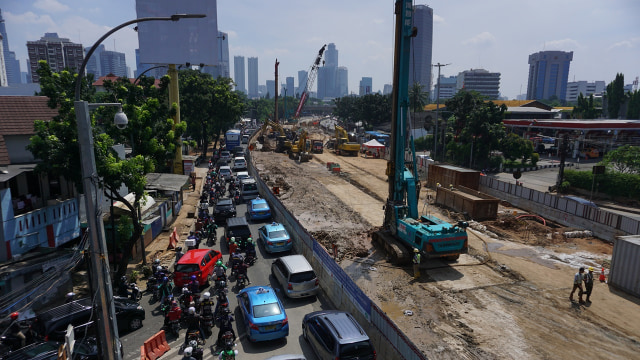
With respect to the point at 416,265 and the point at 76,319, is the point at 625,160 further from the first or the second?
the point at 76,319

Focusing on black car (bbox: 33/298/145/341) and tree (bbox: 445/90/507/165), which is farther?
tree (bbox: 445/90/507/165)

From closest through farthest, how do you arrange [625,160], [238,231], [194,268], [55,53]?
[194,268]
[238,231]
[625,160]
[55,53]

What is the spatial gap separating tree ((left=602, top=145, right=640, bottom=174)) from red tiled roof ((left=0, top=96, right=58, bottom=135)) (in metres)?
46.0

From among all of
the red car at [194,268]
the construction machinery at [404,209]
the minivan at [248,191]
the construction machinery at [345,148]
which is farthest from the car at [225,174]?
the construction machinery at [345,148]

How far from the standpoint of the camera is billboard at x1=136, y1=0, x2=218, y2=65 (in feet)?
119

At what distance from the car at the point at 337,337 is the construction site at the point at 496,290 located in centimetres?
272

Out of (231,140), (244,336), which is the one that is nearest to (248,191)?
(244,336)

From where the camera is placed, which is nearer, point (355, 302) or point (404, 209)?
point (355, 302)

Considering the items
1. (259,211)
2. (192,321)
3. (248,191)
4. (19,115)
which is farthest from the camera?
(248,191)

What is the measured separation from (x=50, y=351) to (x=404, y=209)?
16.6 m

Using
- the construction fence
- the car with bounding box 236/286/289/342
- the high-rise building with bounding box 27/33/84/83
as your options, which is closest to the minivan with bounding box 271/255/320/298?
the construction fence

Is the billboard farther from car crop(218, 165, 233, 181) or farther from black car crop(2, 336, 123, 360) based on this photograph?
black car crop(2, 336, 123, 360)

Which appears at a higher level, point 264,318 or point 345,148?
point 345,148

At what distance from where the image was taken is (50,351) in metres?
11.0
